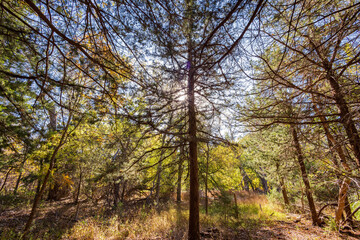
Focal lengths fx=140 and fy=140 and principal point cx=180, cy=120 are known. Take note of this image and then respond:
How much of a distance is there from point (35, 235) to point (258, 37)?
925 cm

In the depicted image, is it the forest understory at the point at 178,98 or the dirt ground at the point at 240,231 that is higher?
the forest understory at the point at 178,98

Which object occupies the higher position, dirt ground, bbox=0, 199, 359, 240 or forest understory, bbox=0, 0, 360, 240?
forest understory, bbox=0, 0, 360, 240

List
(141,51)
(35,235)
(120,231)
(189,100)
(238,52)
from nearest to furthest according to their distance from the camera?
(238,52), (141,51), (189,100), (35,235), (120,231)

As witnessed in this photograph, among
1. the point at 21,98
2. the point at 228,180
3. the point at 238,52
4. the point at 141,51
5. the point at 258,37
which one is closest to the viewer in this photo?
the point at 258,37

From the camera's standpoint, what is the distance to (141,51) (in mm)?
3094

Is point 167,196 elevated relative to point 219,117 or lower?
lower

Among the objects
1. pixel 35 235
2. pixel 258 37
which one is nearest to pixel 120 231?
pixel 35 235

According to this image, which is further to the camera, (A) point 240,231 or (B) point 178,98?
(A) point 240,231

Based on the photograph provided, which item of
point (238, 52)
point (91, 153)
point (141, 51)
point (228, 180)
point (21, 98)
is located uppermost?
point (141, 51)

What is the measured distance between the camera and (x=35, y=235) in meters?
5.19

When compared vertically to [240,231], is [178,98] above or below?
above

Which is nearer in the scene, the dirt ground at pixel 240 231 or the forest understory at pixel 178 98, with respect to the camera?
the forest understory at pixel 178 98

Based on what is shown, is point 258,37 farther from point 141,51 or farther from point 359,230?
point 359,230

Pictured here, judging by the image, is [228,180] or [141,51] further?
[228,180]
